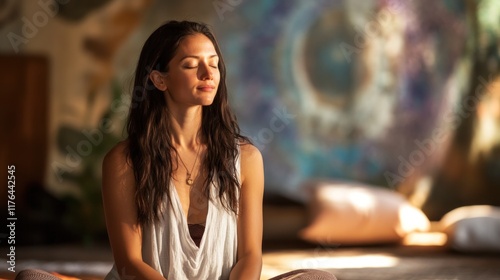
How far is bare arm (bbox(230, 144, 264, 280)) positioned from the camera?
230 centimetres

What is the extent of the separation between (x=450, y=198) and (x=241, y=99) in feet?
4.51

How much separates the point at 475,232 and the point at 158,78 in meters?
2.72

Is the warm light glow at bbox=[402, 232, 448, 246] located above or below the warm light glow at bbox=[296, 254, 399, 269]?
above

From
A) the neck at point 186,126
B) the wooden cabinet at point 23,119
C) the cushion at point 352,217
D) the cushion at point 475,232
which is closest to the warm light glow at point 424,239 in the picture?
the cushion at point 352,217

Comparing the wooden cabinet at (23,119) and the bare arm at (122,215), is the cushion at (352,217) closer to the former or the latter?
the wooden cabinet at (23,119)

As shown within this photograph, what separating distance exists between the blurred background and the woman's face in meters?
2.97

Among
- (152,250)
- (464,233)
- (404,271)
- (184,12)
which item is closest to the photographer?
(152,250)

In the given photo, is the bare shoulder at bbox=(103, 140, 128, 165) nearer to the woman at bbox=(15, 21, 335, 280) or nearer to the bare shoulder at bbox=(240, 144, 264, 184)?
the woman at bbox=(15, 21, 335, 280)

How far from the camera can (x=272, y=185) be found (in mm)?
5418

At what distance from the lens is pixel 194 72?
90.0 inches

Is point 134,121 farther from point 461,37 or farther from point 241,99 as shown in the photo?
point 461,37

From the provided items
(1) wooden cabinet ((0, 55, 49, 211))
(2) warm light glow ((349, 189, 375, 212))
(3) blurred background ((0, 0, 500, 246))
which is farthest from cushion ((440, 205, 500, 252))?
(1) wooden cabinet ((0, 55, 49, 211))

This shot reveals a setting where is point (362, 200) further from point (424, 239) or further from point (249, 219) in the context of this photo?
point (249, 219)

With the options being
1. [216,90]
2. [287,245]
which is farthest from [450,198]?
[216,90]
